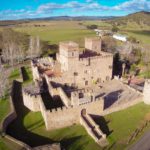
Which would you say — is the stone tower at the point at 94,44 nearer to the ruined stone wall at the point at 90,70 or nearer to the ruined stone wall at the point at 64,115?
the ruined stone wall at the point at 90,70

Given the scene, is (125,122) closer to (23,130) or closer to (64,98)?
(64,98)

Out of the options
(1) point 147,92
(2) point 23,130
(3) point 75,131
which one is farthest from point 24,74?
(1) point 147,92

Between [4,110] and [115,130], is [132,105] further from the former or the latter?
[4,110]

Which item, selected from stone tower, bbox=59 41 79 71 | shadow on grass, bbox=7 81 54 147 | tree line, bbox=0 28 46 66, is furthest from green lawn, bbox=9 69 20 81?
stone tower, bbox=59 41 79 71

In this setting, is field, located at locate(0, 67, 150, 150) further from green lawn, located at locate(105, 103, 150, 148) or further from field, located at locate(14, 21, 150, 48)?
field, located at locate(14, 21, 150, 48)

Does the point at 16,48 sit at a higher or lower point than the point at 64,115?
higher
